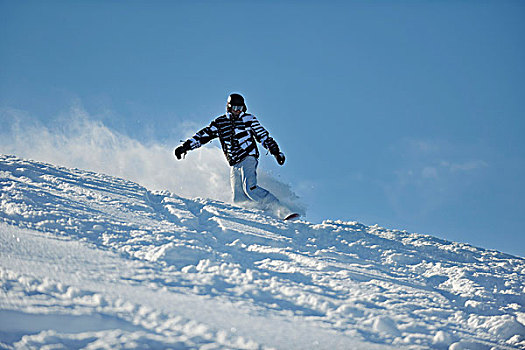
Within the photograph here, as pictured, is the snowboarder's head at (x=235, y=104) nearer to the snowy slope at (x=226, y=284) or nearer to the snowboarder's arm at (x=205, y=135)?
the snowboarder's arm at (x=205, y=135)

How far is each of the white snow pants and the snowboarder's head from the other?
0.79 metres

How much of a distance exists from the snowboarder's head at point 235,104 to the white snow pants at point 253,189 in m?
0.79

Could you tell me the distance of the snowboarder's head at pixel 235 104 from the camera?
7427mm

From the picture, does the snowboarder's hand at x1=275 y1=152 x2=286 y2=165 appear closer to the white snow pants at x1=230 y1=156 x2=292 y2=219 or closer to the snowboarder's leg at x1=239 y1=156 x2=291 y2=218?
the white snow pants at x1=230 y1=156 x2=292 y2=219

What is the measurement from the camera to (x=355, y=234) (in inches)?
251

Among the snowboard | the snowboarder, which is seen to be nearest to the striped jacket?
the snowboarder

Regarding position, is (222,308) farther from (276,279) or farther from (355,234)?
(355,234)

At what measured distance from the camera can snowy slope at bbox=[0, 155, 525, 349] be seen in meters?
2.72

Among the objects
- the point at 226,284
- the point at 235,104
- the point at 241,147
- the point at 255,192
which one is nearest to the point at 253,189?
the point at 255,192

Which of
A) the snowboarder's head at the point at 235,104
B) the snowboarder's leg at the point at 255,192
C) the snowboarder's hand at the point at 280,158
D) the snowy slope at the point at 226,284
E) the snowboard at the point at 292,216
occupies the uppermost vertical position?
the snowboarder's head at the point at 235,104

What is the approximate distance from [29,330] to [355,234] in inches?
182

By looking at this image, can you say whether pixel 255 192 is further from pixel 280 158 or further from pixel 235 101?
pixel 235 101

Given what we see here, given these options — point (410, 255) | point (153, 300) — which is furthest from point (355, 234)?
point (153, 300)

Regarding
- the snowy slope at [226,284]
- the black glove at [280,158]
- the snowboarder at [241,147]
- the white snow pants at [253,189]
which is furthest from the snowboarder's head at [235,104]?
the snowy slope at [226,284]
